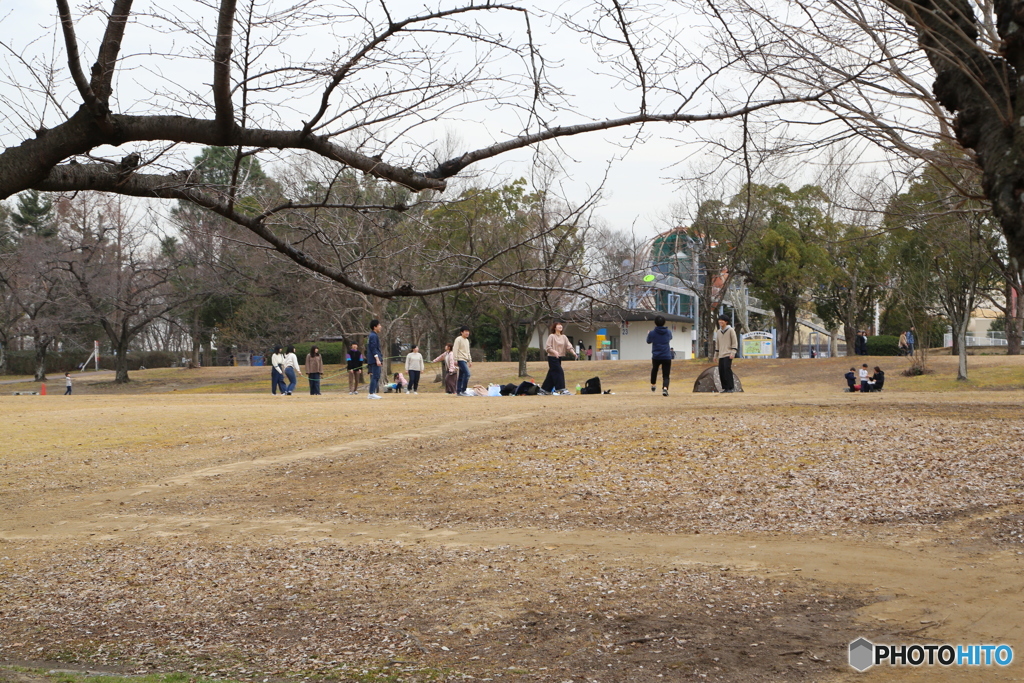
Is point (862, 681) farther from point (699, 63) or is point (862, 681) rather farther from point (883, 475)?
point (883, 475)

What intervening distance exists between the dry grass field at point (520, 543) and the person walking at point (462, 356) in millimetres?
6762

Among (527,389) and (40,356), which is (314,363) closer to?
(527,389)

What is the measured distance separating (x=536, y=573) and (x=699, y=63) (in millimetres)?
4674

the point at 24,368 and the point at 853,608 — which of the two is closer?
the point at 853,608

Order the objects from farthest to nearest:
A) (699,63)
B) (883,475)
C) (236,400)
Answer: (236,400)
(883,475)
(699,63)

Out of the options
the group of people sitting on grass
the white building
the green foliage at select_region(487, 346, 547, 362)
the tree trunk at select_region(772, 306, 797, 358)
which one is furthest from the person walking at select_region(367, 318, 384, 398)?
the green foliage at select_region(487, 346, 547, 362)

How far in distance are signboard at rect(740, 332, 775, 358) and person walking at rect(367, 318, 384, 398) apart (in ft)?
106

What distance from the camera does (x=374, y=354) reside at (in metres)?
23.1

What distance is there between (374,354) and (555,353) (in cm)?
464

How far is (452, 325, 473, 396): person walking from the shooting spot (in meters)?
23.9

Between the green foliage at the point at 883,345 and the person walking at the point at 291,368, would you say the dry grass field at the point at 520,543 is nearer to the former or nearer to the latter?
the person walking at the point at 291,368

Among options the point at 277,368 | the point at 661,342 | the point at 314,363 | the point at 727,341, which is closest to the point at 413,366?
the point at 314,363

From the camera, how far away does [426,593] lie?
818 centimetres

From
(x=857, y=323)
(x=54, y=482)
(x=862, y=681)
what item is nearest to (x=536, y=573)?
(x=862, y=681)
